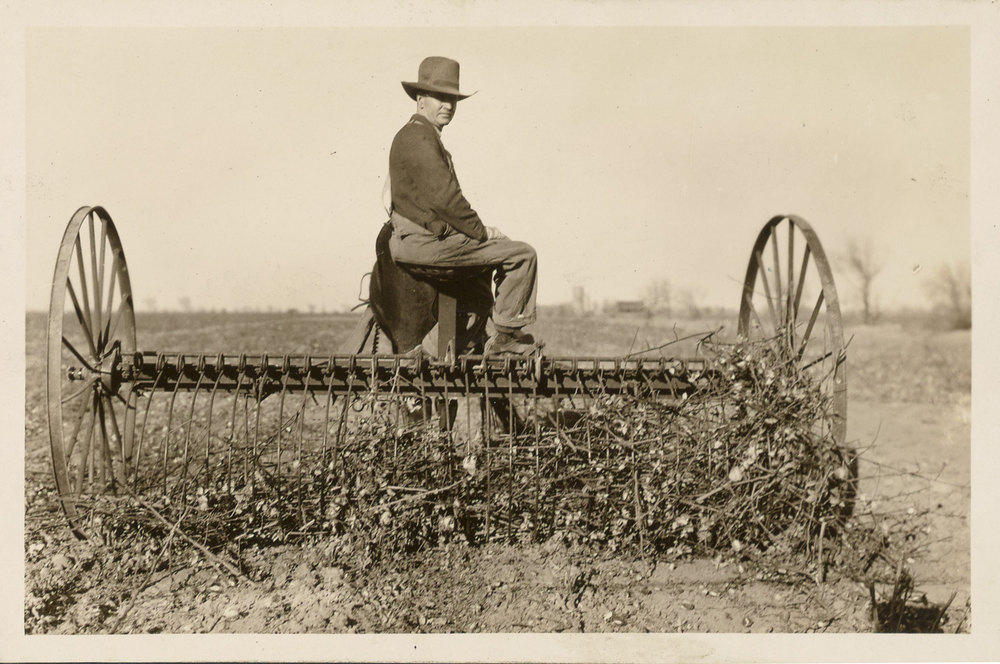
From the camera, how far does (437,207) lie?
4.47m

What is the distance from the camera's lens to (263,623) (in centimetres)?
377

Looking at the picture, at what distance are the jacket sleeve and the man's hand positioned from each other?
15 cm

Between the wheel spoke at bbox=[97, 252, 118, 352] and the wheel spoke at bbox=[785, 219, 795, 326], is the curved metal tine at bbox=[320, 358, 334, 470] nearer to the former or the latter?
the wheel spoke at bbox=[97, 252, 118, 352]

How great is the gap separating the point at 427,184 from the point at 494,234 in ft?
1.57

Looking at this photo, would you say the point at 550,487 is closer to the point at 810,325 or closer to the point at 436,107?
the point at 810,325

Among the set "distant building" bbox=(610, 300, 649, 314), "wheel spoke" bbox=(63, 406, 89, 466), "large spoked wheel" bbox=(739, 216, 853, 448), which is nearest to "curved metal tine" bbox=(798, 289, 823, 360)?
"large spoked wheel" bbox=(739, 216, 853, 448)

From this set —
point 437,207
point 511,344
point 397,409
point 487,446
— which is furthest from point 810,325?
point 397,409

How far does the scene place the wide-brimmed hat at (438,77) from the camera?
448cm

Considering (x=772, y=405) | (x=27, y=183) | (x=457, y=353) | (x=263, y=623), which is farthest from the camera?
(x=457, y=353)

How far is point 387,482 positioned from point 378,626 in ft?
2.20

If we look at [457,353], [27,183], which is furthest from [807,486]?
[27,183]

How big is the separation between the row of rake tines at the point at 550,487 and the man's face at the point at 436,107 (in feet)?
5.38

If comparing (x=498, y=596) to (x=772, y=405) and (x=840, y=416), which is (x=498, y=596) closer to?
(x=772, y=405)

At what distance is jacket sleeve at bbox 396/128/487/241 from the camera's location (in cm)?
445
